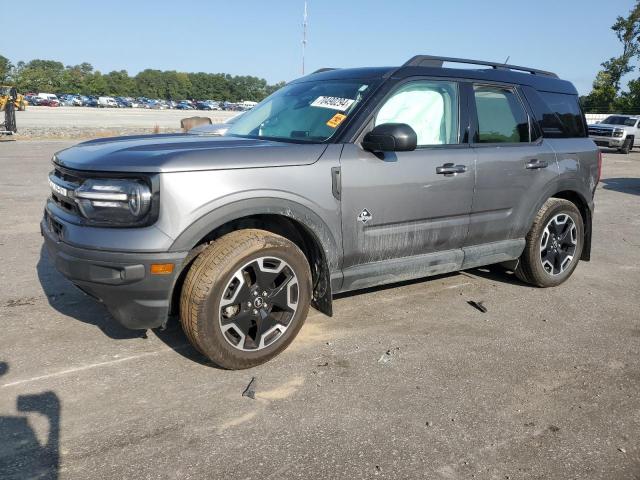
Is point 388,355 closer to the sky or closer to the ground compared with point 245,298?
closer to the ground

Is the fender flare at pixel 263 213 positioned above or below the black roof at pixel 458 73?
below

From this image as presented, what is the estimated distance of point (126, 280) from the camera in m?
2.87

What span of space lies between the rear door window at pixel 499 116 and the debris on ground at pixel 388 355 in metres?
1.81

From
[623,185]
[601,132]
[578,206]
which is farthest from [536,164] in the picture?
[601,132]

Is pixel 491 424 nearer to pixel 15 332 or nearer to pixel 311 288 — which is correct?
pixel 311 288

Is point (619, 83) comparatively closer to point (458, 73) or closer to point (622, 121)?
point (622, 121)

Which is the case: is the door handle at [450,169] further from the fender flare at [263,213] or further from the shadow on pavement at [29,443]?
the shadow on pavement at [29,443]

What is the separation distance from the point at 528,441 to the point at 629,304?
272 cm

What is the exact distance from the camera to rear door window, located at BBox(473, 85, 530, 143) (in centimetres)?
438

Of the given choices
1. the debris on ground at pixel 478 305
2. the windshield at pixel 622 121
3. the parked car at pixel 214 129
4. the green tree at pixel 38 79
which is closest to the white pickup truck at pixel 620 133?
the windshield at pixel 622 121

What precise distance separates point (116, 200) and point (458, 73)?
2.83 metres

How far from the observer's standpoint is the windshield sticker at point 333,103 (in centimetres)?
382

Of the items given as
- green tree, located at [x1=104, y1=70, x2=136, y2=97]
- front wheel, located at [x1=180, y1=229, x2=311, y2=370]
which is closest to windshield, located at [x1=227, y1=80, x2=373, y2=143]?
front wheel, located at [x1=180, y1=229, x2=311, y2=370]

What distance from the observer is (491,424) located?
2.82 m
